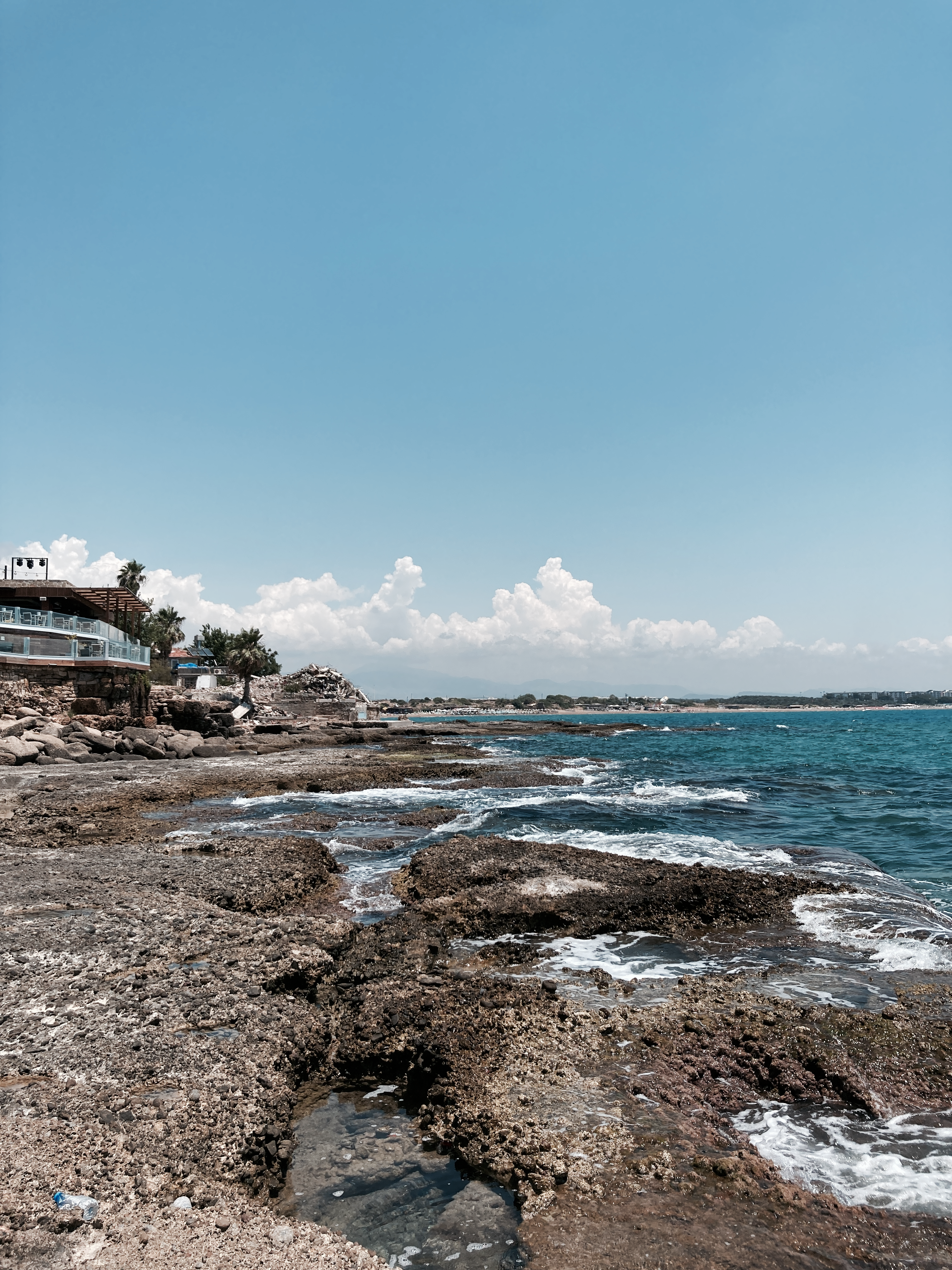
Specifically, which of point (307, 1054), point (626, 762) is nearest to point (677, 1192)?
point (307, 1054)

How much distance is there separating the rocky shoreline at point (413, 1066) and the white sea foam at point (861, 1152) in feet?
0.63

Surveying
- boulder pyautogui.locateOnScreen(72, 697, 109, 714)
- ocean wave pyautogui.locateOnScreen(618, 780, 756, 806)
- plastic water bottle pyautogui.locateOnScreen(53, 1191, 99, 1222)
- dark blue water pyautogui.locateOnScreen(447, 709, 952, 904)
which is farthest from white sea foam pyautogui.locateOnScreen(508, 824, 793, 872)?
boulder pyautogui.locateOnScreen(72, 697, 109, 714)

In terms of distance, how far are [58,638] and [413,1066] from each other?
41158 mm

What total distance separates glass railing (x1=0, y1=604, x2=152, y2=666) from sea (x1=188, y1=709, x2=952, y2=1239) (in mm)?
22626

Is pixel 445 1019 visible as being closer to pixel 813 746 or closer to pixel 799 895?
pixel 799 895

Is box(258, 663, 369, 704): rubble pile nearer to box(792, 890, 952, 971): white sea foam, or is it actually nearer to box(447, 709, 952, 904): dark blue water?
box(447, 709, 952, 904): dark blue water

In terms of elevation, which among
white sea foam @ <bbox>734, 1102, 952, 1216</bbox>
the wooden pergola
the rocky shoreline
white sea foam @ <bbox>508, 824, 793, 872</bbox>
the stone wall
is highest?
the wooden pergola

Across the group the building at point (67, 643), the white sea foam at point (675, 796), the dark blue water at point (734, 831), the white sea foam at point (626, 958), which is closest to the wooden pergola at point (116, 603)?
the building at point (67, 643)

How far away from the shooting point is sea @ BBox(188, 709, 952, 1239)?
19.9 feet

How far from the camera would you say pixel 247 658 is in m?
72.1

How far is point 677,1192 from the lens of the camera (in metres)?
5.21

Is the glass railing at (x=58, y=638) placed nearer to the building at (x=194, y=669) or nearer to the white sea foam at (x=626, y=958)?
the building at (x=194, y=669)

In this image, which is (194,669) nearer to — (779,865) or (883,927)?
(779,865)

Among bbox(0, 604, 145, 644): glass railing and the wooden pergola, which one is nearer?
bbox(0, 604, 145, 644): glass railing
